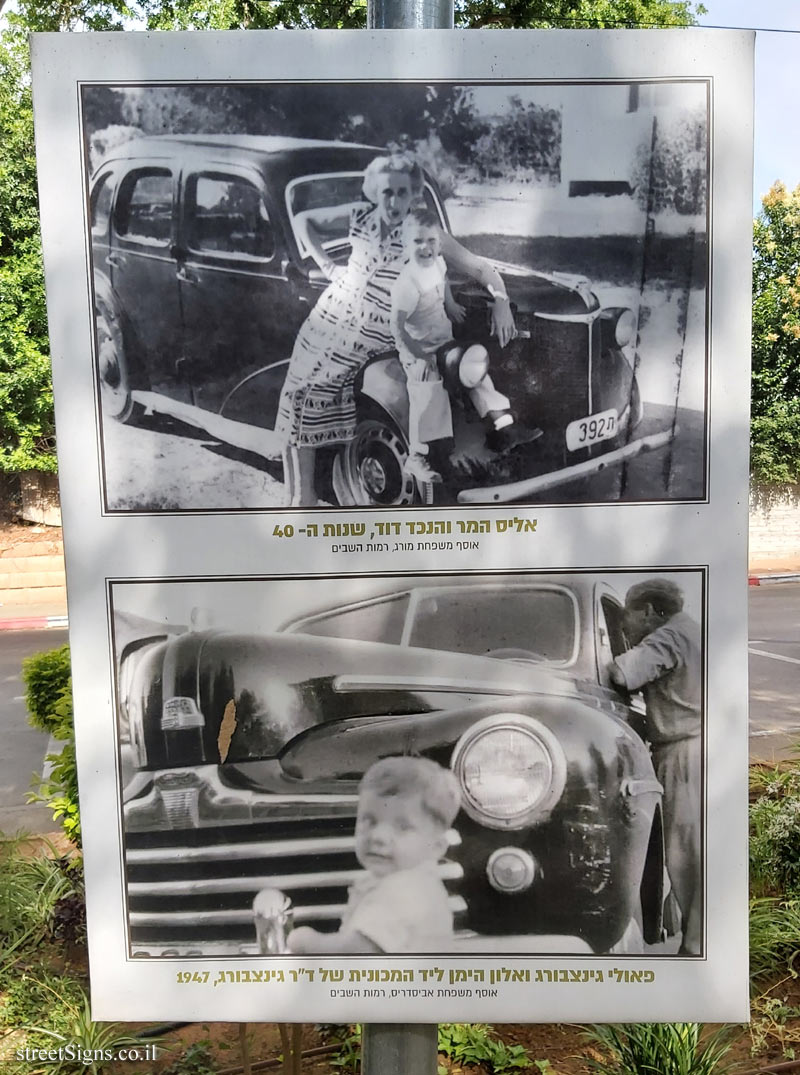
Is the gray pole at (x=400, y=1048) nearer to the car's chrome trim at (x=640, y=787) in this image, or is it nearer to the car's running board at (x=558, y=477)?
the car's chrome trim at (x=640, y=787)

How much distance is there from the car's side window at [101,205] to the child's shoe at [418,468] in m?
0.76

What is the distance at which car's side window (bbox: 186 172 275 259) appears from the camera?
159 centimetres

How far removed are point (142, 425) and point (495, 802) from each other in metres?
1.09

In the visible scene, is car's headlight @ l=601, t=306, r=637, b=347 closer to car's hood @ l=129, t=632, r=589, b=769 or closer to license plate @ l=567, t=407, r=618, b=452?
license plate @ l=567, t=407, r=618, b=452

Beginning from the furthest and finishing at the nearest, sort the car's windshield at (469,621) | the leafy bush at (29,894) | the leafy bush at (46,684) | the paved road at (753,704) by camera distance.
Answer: the paved road at (753,704)
the leafy bush at (46,684)
the leafy bush at (29,894)
the car's windshield at (469,621)

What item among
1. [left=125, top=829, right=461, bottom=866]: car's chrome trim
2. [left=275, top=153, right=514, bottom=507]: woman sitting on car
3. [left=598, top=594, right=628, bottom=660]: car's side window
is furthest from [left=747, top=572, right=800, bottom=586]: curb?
[left=275, top=153, right=514, bottom=507]: woman sitting on car

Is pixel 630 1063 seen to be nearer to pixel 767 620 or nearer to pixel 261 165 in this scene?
pixel 261 165

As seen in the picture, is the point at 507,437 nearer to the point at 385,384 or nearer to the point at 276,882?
the point at 385,384

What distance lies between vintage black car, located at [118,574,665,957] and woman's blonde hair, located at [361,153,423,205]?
2.61 ft

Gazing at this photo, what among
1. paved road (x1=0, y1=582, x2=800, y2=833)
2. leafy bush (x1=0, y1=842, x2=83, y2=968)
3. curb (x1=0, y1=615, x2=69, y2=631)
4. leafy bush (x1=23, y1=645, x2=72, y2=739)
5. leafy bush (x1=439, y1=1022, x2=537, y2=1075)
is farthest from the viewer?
curb (x1=0, y1=615, x2=69, y2=631)

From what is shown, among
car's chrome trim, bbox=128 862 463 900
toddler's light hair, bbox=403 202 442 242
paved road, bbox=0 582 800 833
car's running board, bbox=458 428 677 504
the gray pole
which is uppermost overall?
toddler's light hair, bbox=403 202 442 242

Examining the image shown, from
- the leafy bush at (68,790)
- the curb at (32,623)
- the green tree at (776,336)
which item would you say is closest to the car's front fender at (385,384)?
the leafy bush at (68,790)

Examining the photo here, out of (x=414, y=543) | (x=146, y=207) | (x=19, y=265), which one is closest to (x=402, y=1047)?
(x=414, y=543)

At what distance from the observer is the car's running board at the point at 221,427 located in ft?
5.37
